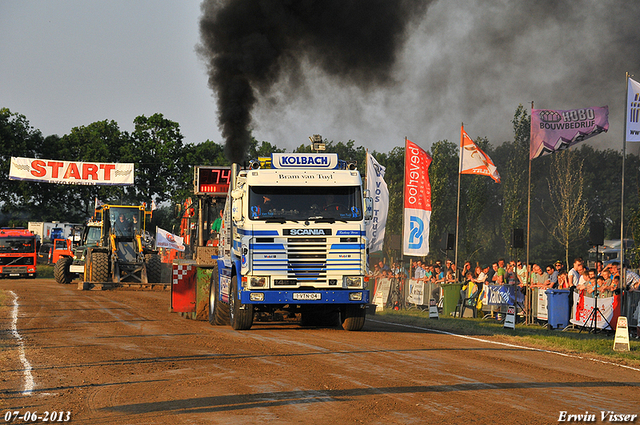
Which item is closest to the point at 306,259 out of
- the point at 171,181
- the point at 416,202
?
the point at 416,202

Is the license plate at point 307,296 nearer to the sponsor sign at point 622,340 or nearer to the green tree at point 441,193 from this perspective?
the sponsor sign at point 622,340

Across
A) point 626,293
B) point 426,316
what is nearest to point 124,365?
point 626,293

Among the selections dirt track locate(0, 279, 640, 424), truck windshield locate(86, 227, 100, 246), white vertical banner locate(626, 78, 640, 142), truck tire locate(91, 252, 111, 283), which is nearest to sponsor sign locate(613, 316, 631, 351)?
dirt track locate(0, 279, 640, 424)

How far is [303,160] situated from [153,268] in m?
17.7

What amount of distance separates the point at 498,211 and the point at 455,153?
8285 millimetres

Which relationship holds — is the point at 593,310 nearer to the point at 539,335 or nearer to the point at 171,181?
the point at 539,335

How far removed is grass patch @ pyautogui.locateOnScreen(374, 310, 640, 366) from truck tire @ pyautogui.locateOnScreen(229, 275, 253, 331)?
5.01m

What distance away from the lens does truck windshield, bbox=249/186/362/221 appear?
14.3 m

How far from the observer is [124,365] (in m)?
10.2

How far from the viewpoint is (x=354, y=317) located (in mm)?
15320

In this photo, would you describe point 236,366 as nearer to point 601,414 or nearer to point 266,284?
point 266,284

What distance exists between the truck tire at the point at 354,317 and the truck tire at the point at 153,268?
681 inches

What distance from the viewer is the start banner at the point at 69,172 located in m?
45.9

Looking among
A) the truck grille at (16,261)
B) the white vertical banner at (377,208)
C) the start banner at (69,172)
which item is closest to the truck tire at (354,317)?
the white vertical banner at (377,208)
